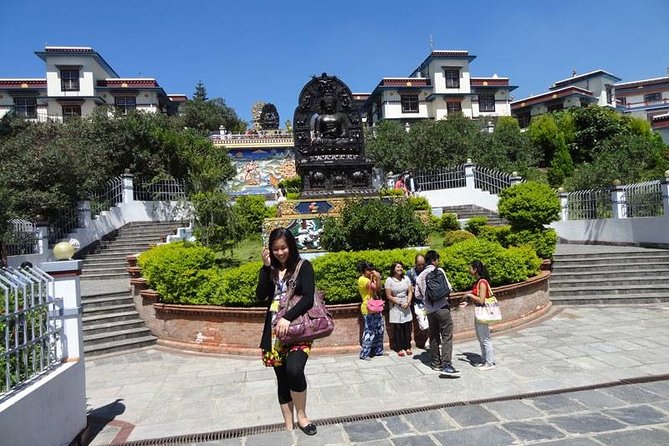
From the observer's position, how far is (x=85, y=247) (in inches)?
587

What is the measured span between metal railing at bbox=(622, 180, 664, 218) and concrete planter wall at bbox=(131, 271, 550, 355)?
7.69m

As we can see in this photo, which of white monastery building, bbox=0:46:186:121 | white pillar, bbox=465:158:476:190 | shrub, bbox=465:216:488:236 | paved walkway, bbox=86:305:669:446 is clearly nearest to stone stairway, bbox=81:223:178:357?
paved walkway, bbox=86:305:669:446

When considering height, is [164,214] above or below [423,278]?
above

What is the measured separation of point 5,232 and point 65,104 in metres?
35.2

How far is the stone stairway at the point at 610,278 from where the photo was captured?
9797 millimetres

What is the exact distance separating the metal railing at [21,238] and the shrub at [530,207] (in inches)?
511

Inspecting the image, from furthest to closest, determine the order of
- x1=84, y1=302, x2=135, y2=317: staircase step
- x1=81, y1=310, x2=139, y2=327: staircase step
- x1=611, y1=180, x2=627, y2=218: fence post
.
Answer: x1=611, y1=180, x2=627, y2=218: fence post → x1=84, y1=302, x2=135, y2=317: staircase step → x1=81, y1=310, x2=139, y2=327: staircase step

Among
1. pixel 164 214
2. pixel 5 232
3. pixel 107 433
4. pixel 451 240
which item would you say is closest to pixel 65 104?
pixel 164 214

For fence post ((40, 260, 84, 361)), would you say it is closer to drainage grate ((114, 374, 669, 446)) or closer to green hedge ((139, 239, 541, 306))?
drainage grate ((114, 374, 669, 446))

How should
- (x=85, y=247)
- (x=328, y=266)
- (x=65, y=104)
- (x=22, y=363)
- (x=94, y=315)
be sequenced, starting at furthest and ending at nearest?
(x=65, y=104) < (x=85, y=247) < (x=94, y=315) < (x=328, y=266) < (x=22, y=363)

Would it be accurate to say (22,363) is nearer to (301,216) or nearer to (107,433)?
(107,433)

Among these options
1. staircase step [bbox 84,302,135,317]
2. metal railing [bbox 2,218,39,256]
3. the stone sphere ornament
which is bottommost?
staircase step [bbox 84,302,135,317]

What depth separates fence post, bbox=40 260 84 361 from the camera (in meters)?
4.47

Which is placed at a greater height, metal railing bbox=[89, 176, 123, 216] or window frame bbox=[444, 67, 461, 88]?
window frame bbox=[444, 67, 461, 88]
